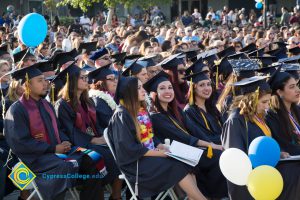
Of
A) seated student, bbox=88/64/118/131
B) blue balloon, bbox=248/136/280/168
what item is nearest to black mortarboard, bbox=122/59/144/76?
seated student, bbox=88/64/118/131

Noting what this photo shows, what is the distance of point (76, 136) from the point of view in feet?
25.0

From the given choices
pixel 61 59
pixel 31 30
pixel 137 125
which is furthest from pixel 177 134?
pixel 31 30

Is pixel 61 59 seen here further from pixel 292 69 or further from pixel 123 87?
pixel 292 69

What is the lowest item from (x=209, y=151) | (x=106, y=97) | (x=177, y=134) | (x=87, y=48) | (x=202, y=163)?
(x=202, y=163)

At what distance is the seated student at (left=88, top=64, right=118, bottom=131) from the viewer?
26.5ft

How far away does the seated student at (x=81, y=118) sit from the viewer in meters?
7.55

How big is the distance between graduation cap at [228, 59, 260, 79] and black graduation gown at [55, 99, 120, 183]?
2.31 meters

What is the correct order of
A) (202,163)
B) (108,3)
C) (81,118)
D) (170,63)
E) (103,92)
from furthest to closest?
(108,3) → (170,63) → (103,92) → (81,118) → (202,163)

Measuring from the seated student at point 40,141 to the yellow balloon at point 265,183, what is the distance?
2.29 meters

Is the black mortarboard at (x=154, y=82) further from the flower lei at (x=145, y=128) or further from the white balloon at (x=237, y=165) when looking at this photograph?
the white balloon at (x=237, y=165)

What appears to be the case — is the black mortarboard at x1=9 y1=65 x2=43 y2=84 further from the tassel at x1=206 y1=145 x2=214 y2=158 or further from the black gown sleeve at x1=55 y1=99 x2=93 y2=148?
the tassel at x1=206 y1=145 x2=214 y2=158

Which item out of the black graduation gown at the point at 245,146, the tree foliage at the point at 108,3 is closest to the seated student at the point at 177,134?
the black graduation gown at the point at 245,146

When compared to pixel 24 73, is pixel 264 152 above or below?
below

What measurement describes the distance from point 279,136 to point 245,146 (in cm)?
65
